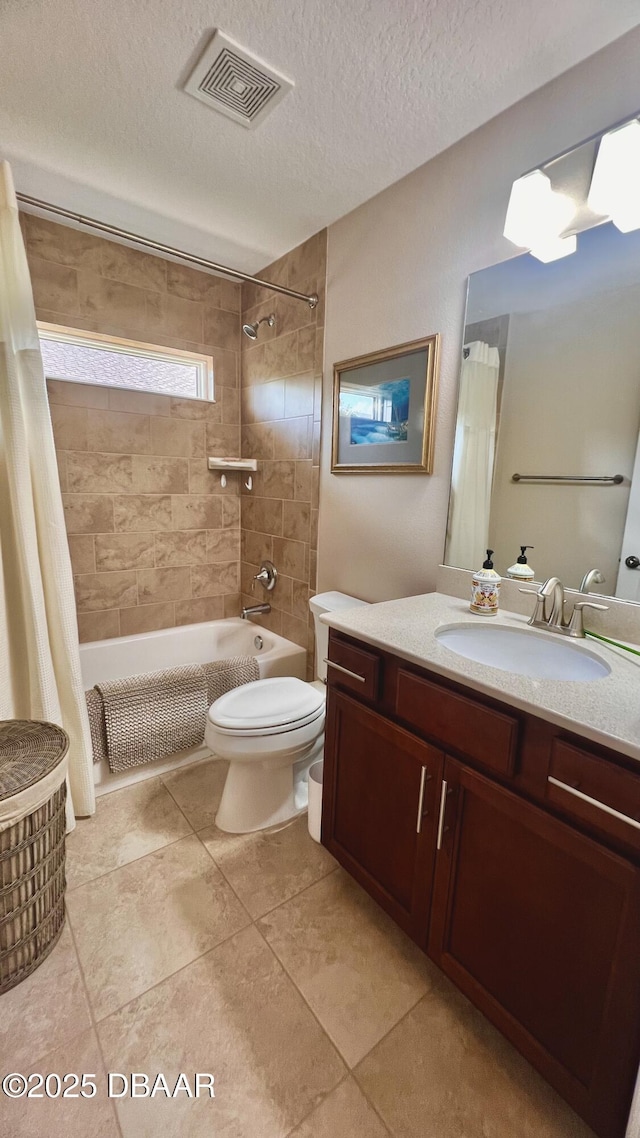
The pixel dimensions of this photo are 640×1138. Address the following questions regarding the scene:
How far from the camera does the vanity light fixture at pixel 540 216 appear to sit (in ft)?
4.21

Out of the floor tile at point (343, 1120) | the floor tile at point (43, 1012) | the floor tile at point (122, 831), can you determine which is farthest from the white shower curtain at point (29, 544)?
the floor tile at point (343, 1120)

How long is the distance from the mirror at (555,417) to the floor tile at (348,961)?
113 cm

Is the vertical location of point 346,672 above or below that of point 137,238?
below

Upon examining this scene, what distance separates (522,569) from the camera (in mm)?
1403

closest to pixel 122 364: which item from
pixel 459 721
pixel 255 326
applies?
pixel 255 326

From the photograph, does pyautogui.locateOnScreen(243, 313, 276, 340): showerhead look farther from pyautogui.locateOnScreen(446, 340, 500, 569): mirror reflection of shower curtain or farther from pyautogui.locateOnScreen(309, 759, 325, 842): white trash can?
pyautogui.locateOnScreen(309, 759, 325, 842): white trash can

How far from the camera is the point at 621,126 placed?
114cm

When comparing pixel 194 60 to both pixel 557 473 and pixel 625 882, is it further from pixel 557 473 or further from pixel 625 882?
pixel 625 882

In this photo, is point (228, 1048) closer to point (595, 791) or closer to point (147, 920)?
point (147, 920)

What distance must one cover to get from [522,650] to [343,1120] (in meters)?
1.10

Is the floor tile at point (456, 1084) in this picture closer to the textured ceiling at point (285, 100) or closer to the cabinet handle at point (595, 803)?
the cabinet handle at point (595, 803)

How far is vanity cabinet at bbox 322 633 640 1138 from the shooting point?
0.78 metres

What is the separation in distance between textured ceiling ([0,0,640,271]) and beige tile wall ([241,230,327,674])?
1.28 ft

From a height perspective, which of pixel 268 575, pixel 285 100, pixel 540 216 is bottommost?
pixel 268 575
